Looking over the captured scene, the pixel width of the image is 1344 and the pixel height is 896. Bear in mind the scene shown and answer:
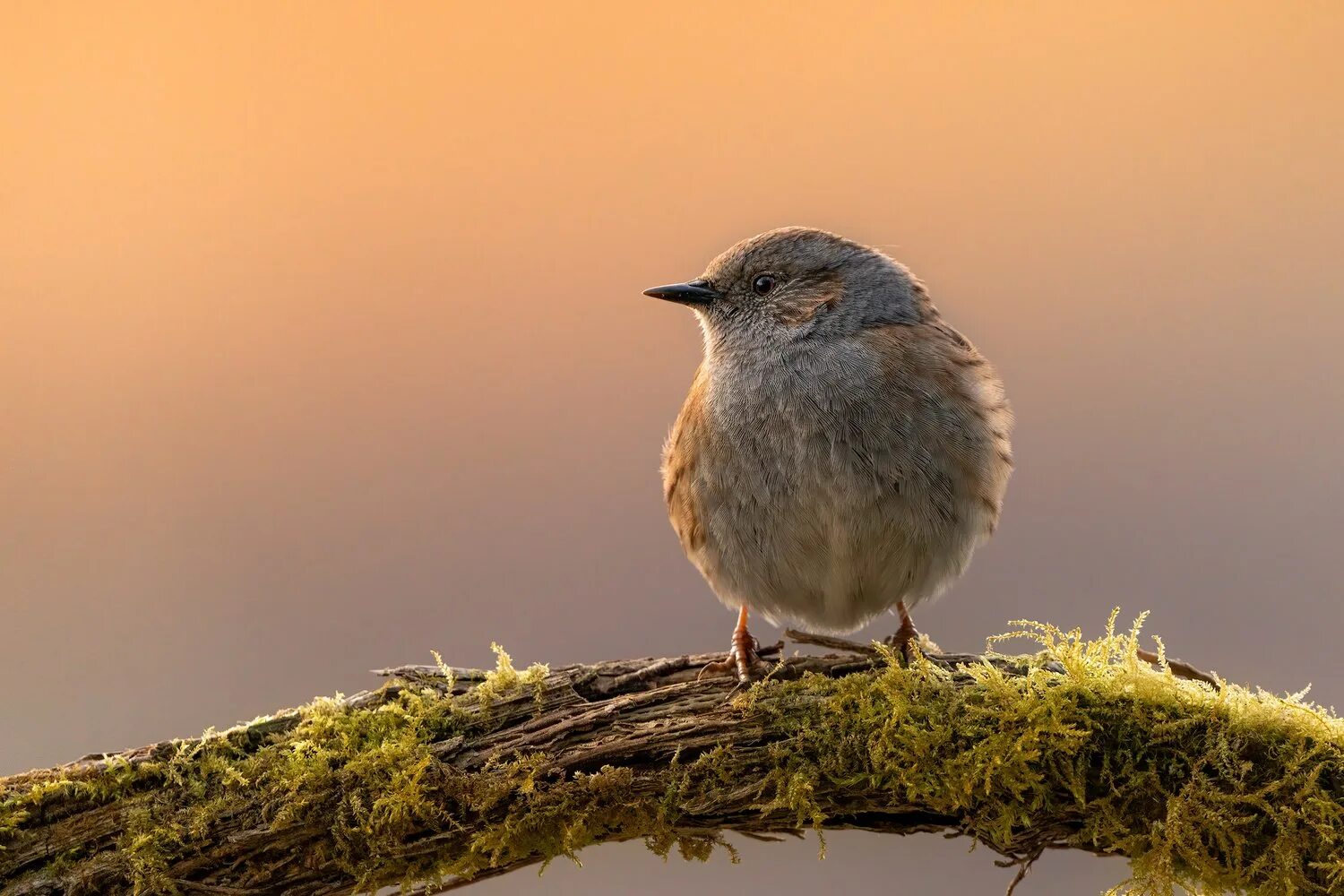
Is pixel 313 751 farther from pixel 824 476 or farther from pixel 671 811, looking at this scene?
pixel 824 476

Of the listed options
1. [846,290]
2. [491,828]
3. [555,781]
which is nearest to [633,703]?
[555,781]

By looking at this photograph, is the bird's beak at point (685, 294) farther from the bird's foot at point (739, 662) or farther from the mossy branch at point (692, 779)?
the mossy branch at point (692, 779)

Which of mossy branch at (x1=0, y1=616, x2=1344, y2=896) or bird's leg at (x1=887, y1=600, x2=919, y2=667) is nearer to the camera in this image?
mossy branch at (x1=0, y1=616, x2=1344, y2=896)

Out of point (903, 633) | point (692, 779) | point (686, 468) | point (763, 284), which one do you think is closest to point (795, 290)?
point (763, 284)

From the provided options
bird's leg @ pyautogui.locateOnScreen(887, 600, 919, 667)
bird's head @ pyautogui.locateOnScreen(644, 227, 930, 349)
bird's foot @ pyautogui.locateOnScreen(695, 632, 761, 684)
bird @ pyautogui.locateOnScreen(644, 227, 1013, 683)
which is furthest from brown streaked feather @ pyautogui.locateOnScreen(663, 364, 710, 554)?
bird's leg @ pyautogui.locateOnScreen(887, 600, 919, 667)

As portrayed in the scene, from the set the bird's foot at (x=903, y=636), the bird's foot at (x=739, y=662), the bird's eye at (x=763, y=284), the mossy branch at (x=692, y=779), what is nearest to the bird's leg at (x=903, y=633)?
the bird's foot at (x=903, y=636)

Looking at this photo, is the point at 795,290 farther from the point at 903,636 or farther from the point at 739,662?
the point at 739,662

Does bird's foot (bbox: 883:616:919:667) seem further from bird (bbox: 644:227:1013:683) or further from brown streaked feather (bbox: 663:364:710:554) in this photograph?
brown streaked feather (bbox: 663:364:710:554)
